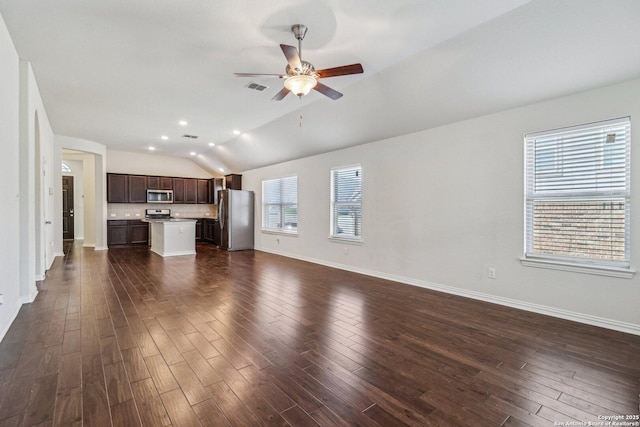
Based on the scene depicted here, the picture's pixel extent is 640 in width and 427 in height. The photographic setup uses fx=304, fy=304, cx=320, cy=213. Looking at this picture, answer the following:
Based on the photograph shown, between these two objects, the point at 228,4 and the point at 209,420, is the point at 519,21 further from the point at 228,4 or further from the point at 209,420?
the point at 209,420

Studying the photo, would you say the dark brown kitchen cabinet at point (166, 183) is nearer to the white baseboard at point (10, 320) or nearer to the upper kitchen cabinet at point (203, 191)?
the upper kitchen cabinet at point (203, 191)

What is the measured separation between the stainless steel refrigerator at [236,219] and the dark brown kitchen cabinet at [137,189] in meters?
2.85

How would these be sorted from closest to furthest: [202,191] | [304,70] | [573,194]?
[304,70], [573,194], [202,191]

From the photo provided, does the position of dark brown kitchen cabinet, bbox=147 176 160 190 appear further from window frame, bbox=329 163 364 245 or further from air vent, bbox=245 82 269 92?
air vent, bbox=245 82 269 92

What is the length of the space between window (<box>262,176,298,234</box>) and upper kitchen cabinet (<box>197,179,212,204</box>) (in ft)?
10.9

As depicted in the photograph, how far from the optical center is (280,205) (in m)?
8.01

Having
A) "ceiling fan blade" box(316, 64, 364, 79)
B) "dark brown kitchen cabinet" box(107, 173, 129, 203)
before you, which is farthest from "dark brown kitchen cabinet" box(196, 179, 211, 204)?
"ceiling fan blade" box(316, 64, 364, 79)

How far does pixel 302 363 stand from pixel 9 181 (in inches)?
130

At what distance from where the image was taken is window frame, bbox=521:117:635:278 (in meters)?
2.99

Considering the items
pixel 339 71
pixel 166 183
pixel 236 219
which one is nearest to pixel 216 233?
pixel 236 219

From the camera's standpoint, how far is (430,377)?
7.00 feet

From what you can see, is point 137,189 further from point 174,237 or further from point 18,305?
point 18,305

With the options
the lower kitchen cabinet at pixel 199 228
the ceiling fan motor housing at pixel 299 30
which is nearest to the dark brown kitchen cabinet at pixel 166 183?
the lower kitchen cabinet at pixel 199 228

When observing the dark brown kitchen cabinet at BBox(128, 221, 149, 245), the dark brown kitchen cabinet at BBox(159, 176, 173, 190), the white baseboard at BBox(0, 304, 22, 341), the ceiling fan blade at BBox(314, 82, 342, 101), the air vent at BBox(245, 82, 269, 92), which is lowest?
the white baseboard at BBox(0, 304, 22, 341)
